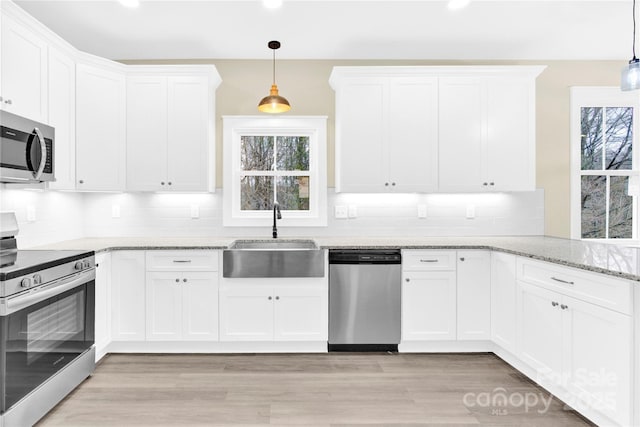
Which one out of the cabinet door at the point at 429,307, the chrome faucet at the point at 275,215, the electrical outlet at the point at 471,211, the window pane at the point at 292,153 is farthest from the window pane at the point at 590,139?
the chrome faucet at the point at 275,215

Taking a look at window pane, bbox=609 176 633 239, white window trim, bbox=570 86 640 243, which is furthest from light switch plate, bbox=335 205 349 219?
window pane, bbox=609 176 633 239

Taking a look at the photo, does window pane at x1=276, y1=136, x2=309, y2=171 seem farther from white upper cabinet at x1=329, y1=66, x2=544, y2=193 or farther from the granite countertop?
the granite countertop

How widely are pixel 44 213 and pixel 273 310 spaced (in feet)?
6.71

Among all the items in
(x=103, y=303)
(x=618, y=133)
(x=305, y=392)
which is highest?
(x=618, y=133)

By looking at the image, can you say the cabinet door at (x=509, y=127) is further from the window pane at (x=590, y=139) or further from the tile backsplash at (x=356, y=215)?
the window pane at (x=590, y=139)

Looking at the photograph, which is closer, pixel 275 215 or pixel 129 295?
pixel 129 295

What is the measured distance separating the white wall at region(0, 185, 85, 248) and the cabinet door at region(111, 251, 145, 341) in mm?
643

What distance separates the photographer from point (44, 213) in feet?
10.1

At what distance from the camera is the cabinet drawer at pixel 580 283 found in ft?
5.90

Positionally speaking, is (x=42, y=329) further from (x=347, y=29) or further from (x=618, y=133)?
(x=618, y=133)

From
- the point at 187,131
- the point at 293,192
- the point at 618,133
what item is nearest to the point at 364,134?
the point at 293,192

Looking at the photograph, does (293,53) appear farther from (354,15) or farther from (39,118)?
(39,118)

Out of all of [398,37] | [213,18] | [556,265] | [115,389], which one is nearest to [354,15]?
[398,37]

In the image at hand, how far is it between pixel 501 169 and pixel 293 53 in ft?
7.20
